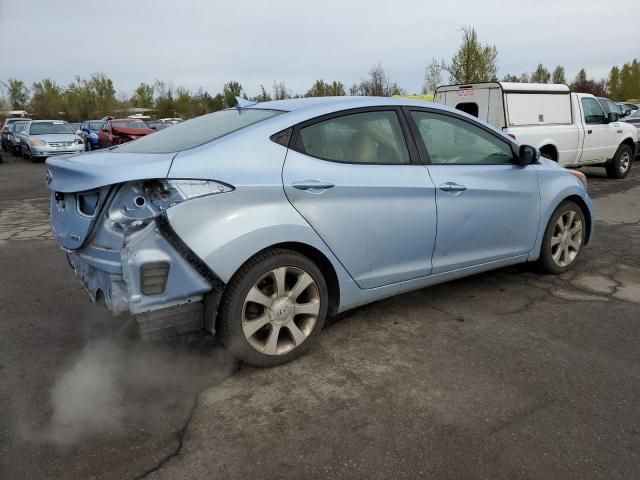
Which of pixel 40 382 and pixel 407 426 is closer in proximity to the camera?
pixel 407 426

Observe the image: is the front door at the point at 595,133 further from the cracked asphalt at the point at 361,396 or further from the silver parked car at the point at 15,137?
the silver parked car at the point at 15,137

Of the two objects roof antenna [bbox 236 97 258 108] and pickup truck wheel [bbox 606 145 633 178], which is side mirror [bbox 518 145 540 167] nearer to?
roof antenna [bbox 236 97 258 108]

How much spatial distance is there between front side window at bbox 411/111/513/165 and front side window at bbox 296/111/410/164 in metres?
0.25

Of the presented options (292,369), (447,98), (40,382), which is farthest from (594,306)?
(447,98)

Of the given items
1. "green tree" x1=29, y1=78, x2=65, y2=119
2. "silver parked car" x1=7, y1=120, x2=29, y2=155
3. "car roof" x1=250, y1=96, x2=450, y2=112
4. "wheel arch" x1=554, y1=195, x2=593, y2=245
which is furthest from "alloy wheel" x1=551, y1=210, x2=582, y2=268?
"green tree" x1=29, y1=78, x2=65, y2=119

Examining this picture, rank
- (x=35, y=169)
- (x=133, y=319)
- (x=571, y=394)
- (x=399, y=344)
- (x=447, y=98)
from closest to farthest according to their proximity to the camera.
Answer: (x=571, y=394), (x=399, y=344), (x=133, y=319), (x=447, y=98), (x=35, y=169)

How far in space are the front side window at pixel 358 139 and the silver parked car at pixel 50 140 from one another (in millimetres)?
16885

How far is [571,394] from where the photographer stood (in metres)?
2.84

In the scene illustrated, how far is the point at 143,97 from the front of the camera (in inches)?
2704

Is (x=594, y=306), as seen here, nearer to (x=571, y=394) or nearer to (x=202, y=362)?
(x=571, y=394)

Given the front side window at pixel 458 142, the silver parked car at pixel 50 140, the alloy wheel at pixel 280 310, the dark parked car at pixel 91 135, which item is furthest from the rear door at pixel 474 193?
the dark parked car at pixel 91 135

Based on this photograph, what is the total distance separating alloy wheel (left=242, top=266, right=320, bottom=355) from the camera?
3.06 meters

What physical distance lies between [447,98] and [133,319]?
831 centimetres

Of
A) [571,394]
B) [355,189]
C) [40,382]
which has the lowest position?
[571,394]
